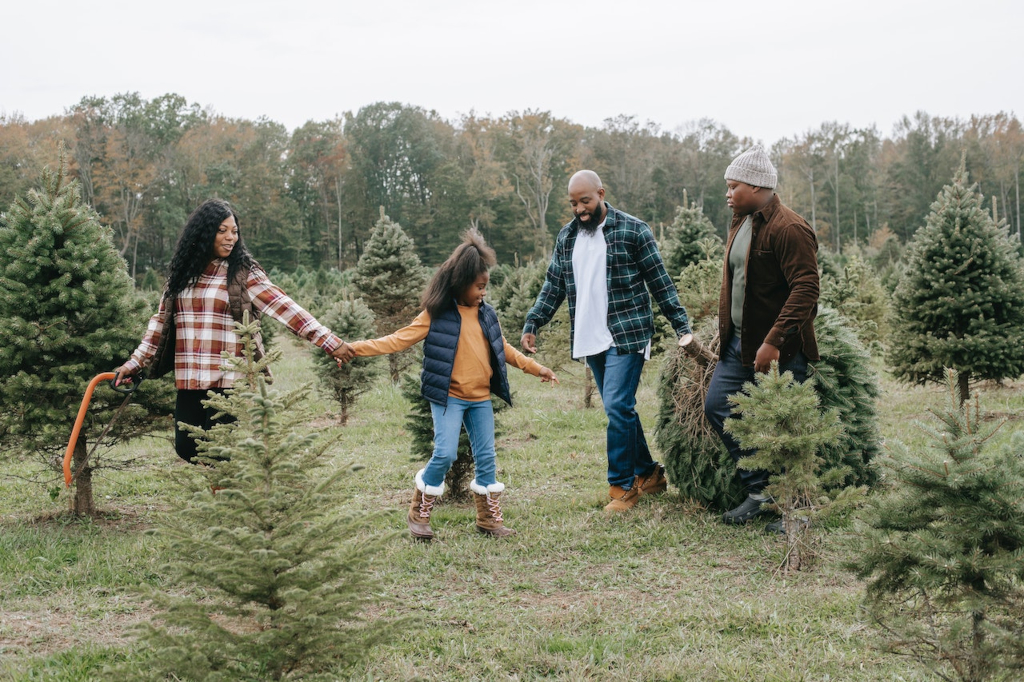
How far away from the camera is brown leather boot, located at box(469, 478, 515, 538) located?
16.6 feet

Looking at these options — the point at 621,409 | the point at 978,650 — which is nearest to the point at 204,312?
the point at 621,409

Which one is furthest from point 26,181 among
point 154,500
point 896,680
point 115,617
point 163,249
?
point 896,680

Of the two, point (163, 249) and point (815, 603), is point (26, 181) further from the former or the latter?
point (815, 603)

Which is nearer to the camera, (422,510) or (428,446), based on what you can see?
(422,510)

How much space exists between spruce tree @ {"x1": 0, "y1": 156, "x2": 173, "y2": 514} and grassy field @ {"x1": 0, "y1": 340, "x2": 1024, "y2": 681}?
0.68m

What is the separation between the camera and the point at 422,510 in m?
4.99

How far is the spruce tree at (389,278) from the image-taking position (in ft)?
48.5

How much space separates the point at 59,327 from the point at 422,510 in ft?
8.75

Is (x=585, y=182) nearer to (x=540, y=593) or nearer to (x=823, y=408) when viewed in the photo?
(x=823, y=408)

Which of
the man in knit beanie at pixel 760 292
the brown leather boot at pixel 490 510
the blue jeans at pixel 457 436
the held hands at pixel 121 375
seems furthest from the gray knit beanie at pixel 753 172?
the held hands at pixel 121 375

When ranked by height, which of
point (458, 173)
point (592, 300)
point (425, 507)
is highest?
point (458, 173)

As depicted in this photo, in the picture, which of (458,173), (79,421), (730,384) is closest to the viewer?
(79,421)

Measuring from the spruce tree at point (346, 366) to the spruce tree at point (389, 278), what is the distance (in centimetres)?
377

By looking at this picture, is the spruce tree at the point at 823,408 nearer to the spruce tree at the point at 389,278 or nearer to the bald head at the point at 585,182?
the bald head at the point at 585,182
